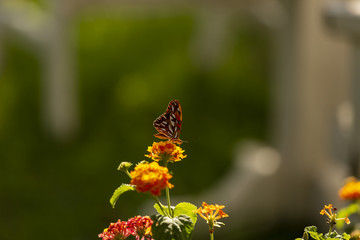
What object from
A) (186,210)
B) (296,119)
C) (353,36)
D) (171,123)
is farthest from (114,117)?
(186,210)

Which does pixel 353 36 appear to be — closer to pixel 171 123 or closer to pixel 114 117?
pixel 171 123

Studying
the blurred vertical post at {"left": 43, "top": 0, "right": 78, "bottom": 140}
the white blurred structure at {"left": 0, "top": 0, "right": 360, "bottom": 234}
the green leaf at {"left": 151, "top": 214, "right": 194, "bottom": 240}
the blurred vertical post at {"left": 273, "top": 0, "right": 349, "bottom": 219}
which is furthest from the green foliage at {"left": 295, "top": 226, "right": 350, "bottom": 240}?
the blurred vertical post at {"left": 43, "top": 0, "right": 78, "bottom": 140}

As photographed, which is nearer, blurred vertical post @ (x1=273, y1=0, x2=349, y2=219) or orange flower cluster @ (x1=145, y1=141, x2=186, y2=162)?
orange flower cluster @ (x1=145, y1=141, x2=186, y2=162)

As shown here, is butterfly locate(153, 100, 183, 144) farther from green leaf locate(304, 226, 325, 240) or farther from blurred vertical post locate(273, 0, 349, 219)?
blurred vertical post locate(273, 0, 349, 219)

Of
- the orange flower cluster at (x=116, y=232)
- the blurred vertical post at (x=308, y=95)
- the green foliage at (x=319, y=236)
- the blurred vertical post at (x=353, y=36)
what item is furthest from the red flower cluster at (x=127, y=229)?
the blurred vertical post at (x=308, y=95)

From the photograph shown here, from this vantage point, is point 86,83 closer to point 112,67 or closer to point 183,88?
point 112,67
